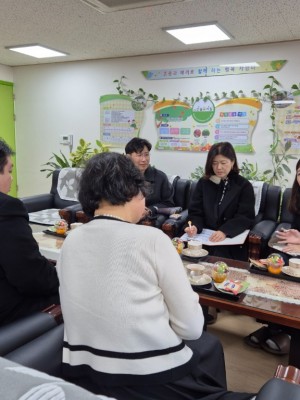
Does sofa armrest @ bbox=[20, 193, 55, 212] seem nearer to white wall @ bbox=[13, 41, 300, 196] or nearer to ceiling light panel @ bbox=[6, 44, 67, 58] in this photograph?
white wall @ bbox=[13, 41, 300, 196]

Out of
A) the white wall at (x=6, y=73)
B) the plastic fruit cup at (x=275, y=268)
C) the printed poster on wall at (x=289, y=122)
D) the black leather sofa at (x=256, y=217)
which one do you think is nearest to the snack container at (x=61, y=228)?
the black leather sofa at (x=256, y=217)

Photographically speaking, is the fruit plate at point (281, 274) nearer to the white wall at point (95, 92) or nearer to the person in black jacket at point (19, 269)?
the person in black jacket at point (19, 269)

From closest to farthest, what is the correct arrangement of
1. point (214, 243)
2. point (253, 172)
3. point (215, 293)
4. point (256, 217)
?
point (215, 293), point (214, 243), point (256, 217), point (253, 172)

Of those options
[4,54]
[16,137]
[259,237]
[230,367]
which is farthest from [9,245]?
[16,137]

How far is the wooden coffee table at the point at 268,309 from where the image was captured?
4.62ft

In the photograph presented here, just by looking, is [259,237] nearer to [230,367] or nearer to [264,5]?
[230,367]

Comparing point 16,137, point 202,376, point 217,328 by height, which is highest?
point 16,137

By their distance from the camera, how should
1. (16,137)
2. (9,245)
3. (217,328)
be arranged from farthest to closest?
(16,137) < (217,328) < (9,245)

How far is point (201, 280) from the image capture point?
5.46ft

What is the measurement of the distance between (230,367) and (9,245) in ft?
4.58

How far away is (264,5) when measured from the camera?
2.55m

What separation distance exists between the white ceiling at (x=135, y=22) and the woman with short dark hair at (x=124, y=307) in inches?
81.6

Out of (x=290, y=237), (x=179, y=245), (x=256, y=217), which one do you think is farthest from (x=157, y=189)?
(x=290, y=237)

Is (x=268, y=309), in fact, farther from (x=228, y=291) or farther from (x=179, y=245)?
(x=179, y=245)
